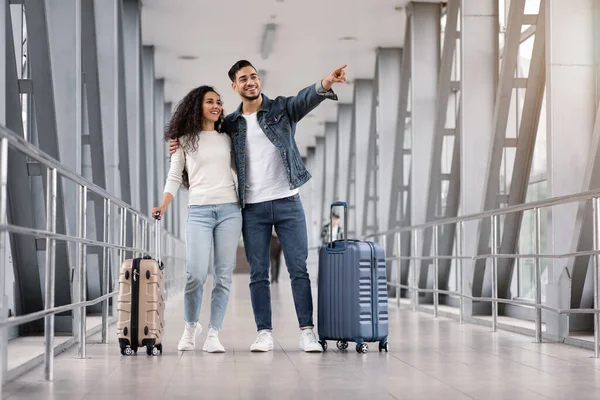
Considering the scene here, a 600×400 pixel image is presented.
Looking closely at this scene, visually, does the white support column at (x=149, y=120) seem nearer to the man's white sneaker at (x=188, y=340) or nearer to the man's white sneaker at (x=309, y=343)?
the man's white sneaker at (x=188, y=340)

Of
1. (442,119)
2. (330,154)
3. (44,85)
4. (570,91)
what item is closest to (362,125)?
(330,154)

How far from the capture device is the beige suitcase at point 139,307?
438cm

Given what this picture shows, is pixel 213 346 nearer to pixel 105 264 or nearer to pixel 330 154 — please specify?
pixel 105 264

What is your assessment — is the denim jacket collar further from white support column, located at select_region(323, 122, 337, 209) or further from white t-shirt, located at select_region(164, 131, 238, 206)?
white support column, located at select_region(323, 122, 337, 209)

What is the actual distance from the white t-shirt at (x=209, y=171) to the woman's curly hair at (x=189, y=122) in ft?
0.11

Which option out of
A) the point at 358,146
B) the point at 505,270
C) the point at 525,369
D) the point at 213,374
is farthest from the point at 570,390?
the point at 358,146

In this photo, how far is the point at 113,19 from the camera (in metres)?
9.18

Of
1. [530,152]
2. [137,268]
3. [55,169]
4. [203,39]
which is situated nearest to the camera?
[55,169]

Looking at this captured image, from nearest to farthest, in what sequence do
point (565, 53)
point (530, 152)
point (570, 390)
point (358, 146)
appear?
1. point (570, 390)
2. point (565, 53)
3. point (530, 152)
4. point (358, 146)

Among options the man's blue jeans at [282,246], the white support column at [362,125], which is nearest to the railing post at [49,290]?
the man's blue jeans at [282,246]

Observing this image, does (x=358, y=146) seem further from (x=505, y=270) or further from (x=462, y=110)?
(x=505, y=270)

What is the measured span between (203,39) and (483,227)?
7469 mm

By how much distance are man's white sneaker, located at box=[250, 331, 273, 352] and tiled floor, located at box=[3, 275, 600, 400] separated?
67 millimetres

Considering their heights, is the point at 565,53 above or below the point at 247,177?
above
